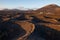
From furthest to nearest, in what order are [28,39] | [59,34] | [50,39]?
[59,34] < [50,39] < [28,39]

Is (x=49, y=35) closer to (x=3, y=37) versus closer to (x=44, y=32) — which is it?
(x=44, y=32)

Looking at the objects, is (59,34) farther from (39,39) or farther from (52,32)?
(39,39)

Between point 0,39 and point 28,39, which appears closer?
point 28,39

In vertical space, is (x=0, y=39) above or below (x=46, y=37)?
below

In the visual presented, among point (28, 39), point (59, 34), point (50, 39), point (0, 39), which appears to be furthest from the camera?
point (0, 39)

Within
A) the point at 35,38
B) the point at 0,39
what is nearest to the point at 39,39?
the point at 35,38

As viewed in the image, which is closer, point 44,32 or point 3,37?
point 44,32

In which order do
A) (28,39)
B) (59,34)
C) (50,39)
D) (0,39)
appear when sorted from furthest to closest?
(0,39) → (59,34) → (50,39) → (28,39)

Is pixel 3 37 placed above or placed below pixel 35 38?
below

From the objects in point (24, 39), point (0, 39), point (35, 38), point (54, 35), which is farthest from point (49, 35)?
point (0, 39)
